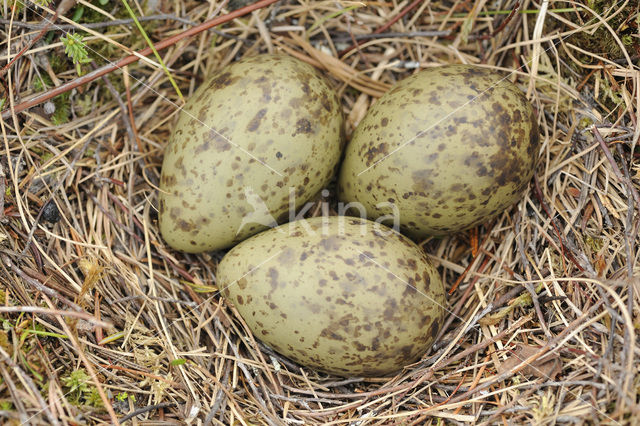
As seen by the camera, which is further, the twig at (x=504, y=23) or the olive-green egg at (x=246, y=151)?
the twig at (x=504, y=23)

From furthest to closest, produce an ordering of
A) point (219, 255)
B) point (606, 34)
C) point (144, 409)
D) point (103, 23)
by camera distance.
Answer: point (219, 255), point (103, 23), point (606, 34), point (144, 409)

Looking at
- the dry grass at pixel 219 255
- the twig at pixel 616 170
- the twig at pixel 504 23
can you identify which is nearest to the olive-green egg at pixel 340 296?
the dry grass at pixel 219 255

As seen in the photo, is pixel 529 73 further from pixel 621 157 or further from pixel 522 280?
pixel 522 280

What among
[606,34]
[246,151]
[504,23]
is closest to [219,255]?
[246,151]

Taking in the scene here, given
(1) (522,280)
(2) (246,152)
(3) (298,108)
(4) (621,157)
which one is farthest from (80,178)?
(4) (621,157)

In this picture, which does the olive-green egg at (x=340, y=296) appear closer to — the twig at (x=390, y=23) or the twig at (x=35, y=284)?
the twig at (x=35, y=284)

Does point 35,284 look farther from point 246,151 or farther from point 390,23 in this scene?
point 390,23
